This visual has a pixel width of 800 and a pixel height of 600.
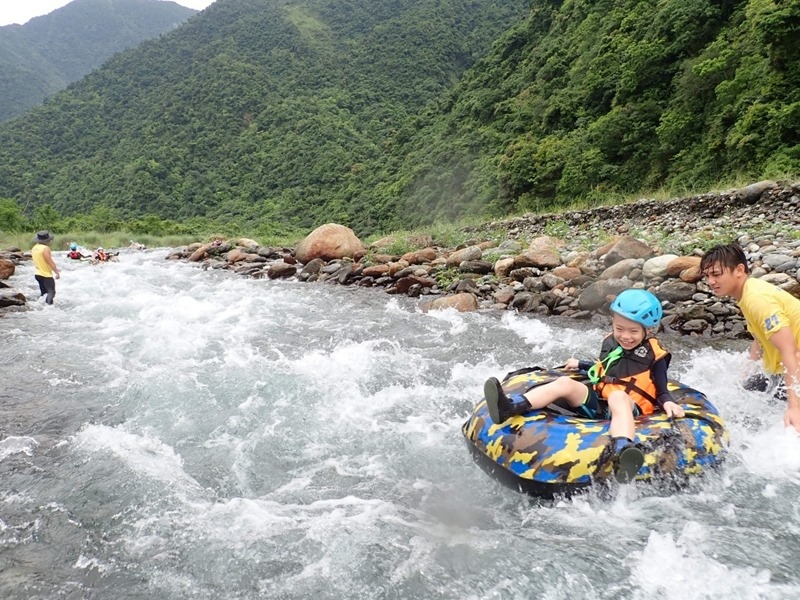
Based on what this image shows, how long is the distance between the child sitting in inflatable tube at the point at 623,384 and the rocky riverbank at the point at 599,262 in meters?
3.90

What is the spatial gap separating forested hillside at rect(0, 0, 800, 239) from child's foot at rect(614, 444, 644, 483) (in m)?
11.5

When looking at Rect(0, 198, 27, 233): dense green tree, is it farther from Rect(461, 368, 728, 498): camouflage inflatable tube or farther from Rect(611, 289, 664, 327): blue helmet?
Rect(611, 289, 664, 327): blue helmet

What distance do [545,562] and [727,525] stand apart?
46.1 inches

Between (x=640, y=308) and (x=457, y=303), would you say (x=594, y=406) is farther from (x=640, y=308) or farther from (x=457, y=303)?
(x=457, y=303)

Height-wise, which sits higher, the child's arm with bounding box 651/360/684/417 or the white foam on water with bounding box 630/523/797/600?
the child's arm with bounding box 651/360/684/417

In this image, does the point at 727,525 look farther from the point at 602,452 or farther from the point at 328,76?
the point at 328,76

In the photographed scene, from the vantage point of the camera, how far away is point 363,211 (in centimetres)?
3838

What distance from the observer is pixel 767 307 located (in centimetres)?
→ 372

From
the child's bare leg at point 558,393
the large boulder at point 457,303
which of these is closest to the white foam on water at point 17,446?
the child's bare leg at point 558,393

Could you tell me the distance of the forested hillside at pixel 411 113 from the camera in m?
17.3

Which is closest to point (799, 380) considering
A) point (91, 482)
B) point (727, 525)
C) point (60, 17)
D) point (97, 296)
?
point (727, 525)

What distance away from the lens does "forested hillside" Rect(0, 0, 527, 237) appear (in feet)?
165

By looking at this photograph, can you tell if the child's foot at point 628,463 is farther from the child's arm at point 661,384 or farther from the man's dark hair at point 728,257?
the man's dark hair at point 728,257

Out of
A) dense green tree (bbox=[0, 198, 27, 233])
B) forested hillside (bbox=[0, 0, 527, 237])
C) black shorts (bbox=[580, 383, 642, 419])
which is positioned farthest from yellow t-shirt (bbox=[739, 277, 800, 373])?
dense green tree (bbox=[0, 198, 27, 233])
